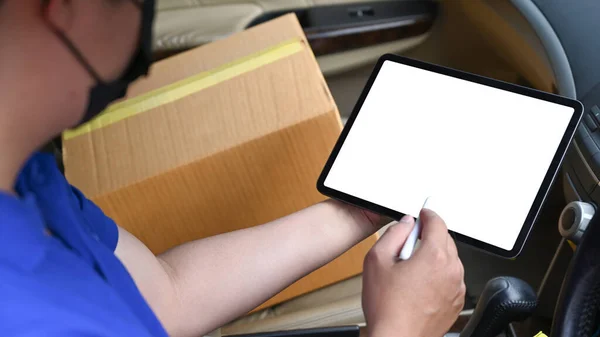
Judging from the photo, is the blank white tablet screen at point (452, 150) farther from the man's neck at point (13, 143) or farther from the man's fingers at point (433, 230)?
the man's neck at point (13, 143)

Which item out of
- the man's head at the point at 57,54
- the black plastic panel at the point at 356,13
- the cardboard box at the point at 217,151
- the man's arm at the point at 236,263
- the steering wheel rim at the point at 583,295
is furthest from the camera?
the black plastic panel at the point at 356,13

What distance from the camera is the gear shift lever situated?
0.62 m

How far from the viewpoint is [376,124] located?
71 centimetres

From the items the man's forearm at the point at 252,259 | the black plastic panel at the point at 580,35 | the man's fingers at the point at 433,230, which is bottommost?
the man's forearm at the point at 252,259

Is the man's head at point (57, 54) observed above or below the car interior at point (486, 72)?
above

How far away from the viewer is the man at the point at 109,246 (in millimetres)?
399

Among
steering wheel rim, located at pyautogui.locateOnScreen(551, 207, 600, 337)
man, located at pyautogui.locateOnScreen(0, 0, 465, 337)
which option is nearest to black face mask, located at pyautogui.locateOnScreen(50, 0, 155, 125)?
man, located at pyautogui.locateOnScreen(0, 0, 465, 337)

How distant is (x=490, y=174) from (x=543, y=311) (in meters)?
0.25

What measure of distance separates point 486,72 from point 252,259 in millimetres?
820

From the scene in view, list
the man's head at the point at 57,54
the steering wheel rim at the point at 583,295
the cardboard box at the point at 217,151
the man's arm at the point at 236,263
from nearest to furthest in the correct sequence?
the man's head at the point at 57,54 < the steering wheel rim at the point at 583,295 < the man's arm at the point at 236,263 < the cardboard box at the point at 217,151

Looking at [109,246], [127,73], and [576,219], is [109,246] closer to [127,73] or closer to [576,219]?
[127,73]

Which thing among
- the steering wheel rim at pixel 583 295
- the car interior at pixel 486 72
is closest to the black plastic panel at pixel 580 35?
the car interior at pixel 486 72

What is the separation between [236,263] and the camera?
695 millimetres

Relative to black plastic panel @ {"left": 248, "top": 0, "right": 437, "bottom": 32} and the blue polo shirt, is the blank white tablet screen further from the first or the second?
black plastic panel @ {"left": 248, "top": 0, "right": 437, "bottom": 32}
